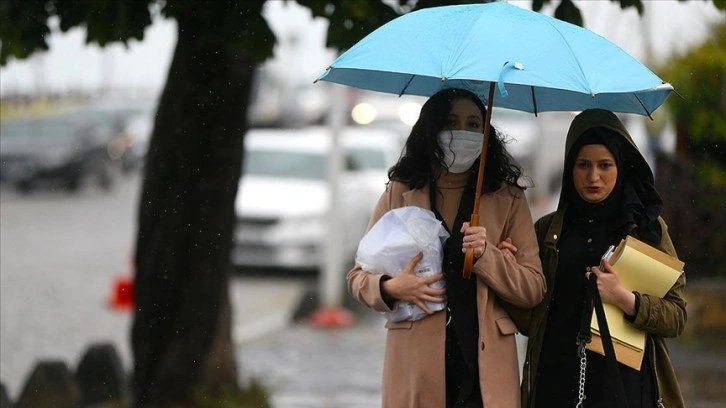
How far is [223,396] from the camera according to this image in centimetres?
750

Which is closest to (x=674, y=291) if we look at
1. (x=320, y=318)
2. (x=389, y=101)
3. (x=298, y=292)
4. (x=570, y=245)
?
(x=570, y=245)

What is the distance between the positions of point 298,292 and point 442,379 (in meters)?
10.5

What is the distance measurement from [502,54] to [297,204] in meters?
11.8

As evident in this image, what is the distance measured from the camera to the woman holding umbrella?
378cm

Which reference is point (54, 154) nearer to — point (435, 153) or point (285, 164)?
point (285, 164)

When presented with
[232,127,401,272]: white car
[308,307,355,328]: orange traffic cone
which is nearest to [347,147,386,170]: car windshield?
[232,127,401,272]: white car

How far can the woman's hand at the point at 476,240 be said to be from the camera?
3.70 metres

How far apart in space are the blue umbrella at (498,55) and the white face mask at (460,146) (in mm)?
81

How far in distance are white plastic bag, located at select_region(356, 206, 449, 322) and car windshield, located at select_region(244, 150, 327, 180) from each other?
40.2 ft

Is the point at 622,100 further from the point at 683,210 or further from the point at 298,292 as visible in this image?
the point at 298,292

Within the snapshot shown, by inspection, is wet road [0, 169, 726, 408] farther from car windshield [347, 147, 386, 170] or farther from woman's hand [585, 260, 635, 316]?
woman's hand [585, 260, 635, 316]

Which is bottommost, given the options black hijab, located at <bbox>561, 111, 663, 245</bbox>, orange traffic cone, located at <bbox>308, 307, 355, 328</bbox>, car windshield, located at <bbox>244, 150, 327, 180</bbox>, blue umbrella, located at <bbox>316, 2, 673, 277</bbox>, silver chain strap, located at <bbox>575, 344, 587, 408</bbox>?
orange traffic cone, located at <bbox>308, 307, 355, 328</bbox>

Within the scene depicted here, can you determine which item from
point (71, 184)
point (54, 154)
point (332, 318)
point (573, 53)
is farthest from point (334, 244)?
point (71, 184)

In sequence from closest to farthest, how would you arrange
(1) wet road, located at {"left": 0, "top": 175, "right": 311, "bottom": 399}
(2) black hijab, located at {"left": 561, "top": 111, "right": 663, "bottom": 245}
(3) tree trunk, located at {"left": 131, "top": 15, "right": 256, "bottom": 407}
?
(2) black hijab, located at {"left": 561, "top": 111, "right": 663, "bottom": 245} < (3) tree trunk, located at {"left": 131, "top": 15, "right": 256, "bottom": 407} < (1) wet road, located at {"left": 0, "top": 175, "right": 311, "bottom": 399}
